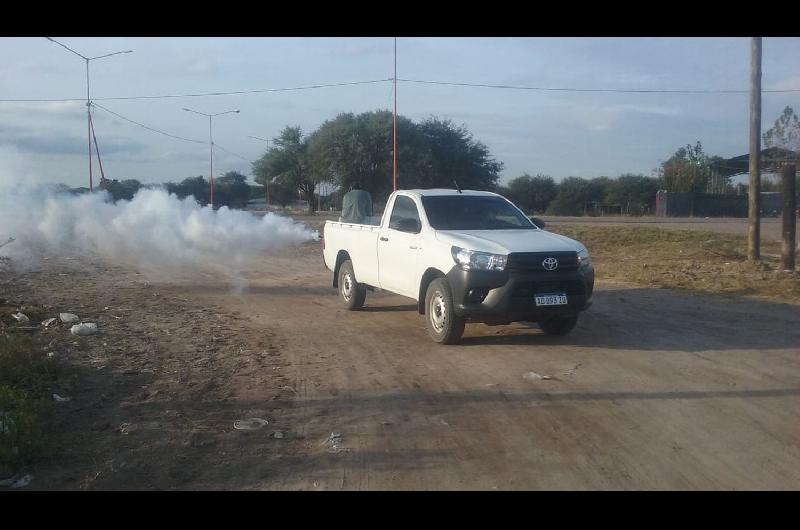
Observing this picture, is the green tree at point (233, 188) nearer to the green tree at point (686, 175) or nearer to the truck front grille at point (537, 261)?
the green tree at point (686, 175)

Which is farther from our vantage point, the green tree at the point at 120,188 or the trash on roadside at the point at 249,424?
the green tree at the point at 120,188

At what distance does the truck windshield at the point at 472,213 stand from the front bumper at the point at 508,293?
4.48 ft

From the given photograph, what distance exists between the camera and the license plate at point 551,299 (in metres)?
8.80

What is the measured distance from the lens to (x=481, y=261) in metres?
8.87

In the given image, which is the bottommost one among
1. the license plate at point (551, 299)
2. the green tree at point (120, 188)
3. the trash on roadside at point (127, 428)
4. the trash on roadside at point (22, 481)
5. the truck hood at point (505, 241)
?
the trash on roadside at point (22, 481)

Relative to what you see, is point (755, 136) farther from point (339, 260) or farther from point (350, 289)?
point (350, 289)

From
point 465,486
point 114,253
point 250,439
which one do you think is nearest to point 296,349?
point 250,439

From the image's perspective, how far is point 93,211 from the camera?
75.6 feet

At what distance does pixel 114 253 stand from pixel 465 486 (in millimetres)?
19605

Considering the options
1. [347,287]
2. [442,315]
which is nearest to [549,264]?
[442,315]

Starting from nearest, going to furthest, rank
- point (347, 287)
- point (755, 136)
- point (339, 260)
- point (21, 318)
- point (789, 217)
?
point (21, 318)
point (347, 287)
point (339, 260)
point (789, 217)
point (755, 136)

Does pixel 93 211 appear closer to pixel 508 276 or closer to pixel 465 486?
pixel 508 276

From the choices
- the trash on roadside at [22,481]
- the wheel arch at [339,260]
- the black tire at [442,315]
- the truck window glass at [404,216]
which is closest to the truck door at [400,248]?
the truck window glass at [404,216]

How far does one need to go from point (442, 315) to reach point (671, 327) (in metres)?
3.42
